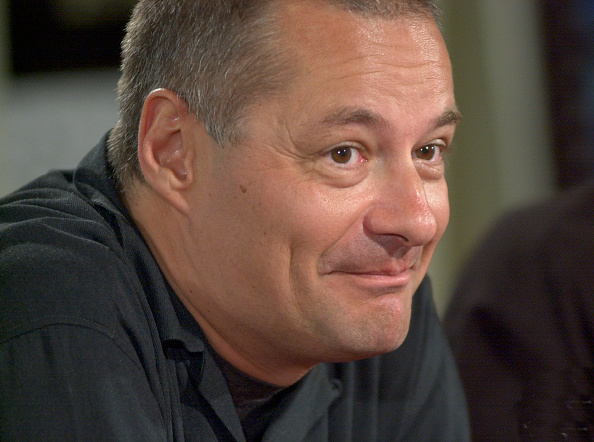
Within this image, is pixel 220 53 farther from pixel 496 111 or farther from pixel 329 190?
pixel 496 111

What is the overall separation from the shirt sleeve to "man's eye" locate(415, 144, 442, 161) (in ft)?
1.83

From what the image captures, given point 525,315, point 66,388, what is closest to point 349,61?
point 66,388

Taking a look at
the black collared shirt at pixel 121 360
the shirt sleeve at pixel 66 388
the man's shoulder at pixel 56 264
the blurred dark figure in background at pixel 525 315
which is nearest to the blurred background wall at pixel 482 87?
the blurred dark figure in background at pixel 525 315

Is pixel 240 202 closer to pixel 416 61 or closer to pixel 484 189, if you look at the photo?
pixel 416 61

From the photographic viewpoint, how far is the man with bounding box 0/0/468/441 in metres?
1.10

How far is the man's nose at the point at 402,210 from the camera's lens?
111cm

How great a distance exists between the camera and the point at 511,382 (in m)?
1.53

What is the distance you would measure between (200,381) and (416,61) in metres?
0.59

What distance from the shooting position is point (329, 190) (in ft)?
3.68

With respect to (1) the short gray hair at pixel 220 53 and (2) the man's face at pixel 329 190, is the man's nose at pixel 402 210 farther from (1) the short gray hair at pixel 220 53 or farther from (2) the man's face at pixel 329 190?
(1) the short gray hair at pixel 220 53

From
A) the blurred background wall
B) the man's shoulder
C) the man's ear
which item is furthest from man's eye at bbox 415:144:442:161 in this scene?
the blurred background wall

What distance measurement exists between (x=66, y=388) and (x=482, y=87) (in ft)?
8.56

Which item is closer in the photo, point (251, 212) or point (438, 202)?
point (251, 212)

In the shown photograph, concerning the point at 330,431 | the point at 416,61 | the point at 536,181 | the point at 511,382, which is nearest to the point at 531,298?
the point at 511,382
